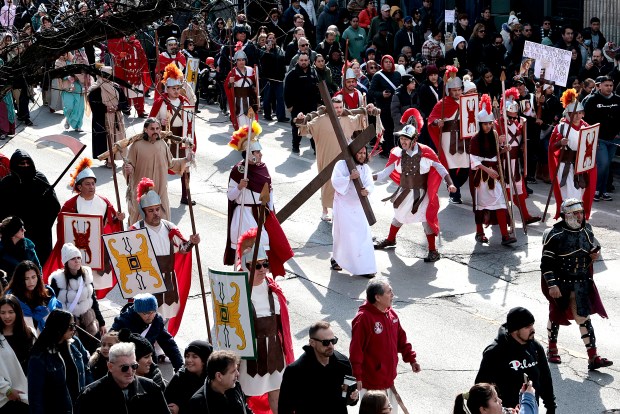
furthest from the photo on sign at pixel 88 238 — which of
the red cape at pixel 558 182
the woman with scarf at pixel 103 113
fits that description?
the red cape at pixel 558 182

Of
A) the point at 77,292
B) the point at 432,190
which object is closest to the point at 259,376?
the point at 77,292

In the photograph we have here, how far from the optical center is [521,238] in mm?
17219

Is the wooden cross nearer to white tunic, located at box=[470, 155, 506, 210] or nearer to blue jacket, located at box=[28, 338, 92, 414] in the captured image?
white tunic, located at box=[470, 155, 506, 210]

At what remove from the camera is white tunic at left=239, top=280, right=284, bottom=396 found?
430 inches

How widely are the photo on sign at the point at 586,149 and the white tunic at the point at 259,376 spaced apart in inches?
296

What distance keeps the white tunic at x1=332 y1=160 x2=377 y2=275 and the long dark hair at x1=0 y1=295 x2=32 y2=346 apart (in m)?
5.92

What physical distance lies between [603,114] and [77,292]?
9.87m

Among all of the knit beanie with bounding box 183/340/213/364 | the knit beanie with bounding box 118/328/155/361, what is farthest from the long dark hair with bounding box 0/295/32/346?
the knit beanie with bounding box 183/340/213/364

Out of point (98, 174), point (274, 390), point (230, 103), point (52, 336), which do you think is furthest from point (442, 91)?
point (52, 336)

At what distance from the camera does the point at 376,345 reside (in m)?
10.5

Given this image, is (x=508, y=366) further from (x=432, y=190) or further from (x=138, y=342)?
(x=432, y=190)

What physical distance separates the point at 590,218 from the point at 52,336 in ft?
33.6

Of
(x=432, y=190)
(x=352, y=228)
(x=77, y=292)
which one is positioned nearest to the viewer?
(x=77, y=292)

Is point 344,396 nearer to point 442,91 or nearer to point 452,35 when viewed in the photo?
point 442,91
